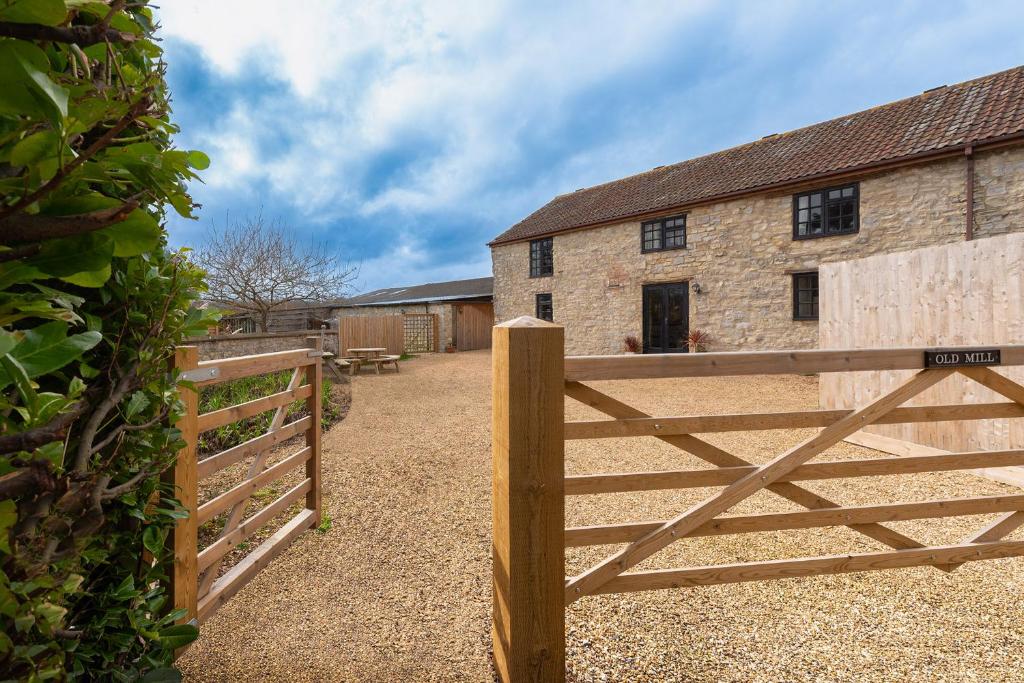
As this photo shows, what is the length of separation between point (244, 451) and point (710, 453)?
2613mm

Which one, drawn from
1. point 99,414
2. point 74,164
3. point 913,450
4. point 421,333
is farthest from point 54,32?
point 421,333

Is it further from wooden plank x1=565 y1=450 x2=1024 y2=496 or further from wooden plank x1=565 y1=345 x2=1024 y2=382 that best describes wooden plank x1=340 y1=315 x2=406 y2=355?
Result: wooden plank x1=565 y1=345 x2=1024 y2=382

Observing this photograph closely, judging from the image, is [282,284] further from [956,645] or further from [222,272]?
[956,645]

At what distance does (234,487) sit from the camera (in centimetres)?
294

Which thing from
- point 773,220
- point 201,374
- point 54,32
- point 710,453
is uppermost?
point 773,220

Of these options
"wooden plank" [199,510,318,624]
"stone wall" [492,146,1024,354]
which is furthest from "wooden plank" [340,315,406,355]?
"wooden plank" [199,510,318,624]

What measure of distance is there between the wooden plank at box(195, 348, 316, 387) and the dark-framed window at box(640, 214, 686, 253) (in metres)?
13.4

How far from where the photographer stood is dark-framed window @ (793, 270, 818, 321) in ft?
40.0

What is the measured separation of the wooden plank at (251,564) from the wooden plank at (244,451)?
60cm

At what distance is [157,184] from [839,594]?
3.59 m

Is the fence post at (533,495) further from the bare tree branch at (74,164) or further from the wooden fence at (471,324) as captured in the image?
the wooden fence at (471,324)

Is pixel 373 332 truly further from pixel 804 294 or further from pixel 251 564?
pixel 251 564

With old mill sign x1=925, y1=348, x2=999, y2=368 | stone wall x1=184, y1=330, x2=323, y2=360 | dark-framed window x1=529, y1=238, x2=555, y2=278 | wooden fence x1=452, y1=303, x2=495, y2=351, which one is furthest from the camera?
wooden fence x1=452, y1=303, x2=495, y2=351

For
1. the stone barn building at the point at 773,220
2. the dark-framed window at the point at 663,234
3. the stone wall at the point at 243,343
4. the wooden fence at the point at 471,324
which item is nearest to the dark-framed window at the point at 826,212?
the stone barn building at the point at 773,220
